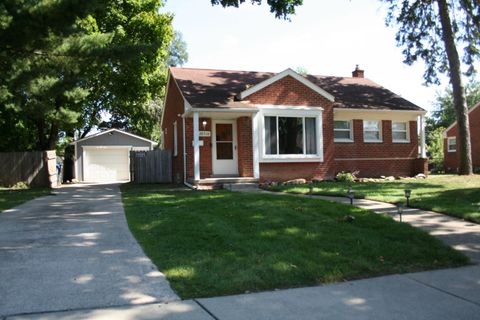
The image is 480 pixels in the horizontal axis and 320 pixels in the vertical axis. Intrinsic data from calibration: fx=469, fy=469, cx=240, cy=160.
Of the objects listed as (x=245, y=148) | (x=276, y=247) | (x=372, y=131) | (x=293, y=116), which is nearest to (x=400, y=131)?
(x=372, y=131)

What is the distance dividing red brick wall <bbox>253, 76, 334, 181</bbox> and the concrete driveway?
9.16m

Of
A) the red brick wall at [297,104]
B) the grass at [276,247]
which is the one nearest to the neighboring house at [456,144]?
the red brick wall at [297,104]

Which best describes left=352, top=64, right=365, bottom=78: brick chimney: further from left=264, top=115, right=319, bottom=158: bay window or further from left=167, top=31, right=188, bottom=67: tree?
left=167, top=31, right=188, bottom=67: tree

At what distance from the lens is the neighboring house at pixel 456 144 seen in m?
33.5

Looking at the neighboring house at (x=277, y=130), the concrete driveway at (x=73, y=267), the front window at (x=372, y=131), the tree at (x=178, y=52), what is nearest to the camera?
the concrete driveway at (x=73, y=267)

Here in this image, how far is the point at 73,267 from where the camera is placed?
5.99 m

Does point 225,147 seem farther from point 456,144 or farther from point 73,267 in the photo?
point 456,144

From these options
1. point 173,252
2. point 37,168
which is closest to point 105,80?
point 37,168

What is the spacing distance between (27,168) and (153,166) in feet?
19.7

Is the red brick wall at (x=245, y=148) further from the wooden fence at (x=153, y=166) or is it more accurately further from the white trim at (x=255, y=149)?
the wooden fence at (x=153, y=166)

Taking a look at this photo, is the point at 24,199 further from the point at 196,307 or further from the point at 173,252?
the point at 196,307

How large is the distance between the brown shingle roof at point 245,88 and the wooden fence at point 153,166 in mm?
3872

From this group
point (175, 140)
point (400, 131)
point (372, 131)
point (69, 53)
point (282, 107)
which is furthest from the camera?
point (400, 131)

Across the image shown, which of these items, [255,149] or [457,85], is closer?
[255,149]
